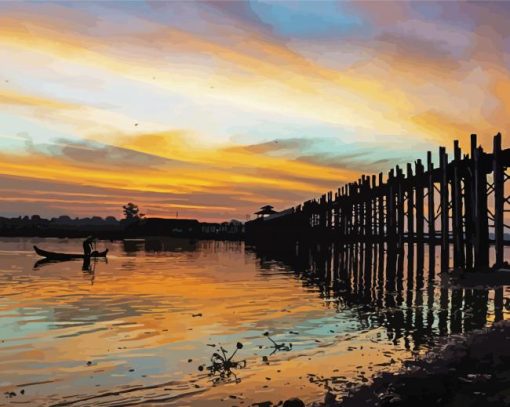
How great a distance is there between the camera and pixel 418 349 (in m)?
10.5

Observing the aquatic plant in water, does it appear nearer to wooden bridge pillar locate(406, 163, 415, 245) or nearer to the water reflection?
wooden bridge pillar locate(406, 163, 415, 245)

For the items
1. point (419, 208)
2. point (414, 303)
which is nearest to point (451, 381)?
point (414, 303)

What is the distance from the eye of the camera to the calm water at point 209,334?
8.29m

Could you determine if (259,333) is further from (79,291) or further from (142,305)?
(79,291)

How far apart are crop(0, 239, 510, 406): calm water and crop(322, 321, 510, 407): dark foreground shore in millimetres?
785

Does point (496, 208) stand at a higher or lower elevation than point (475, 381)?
higher

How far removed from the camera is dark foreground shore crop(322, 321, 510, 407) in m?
6.26

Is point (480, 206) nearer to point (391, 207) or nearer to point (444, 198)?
point (444, 198)

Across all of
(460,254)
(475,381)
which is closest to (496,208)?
(460,254)

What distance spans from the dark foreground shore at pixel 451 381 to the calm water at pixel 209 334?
785mm

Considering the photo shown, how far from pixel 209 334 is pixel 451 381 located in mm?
6514

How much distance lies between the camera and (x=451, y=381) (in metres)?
7.07

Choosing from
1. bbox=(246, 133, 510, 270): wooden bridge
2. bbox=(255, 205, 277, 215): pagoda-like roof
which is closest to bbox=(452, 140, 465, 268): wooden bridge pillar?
bbox=(246, 133, 510, 270): wooden bridge

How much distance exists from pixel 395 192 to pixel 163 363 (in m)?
22.6
